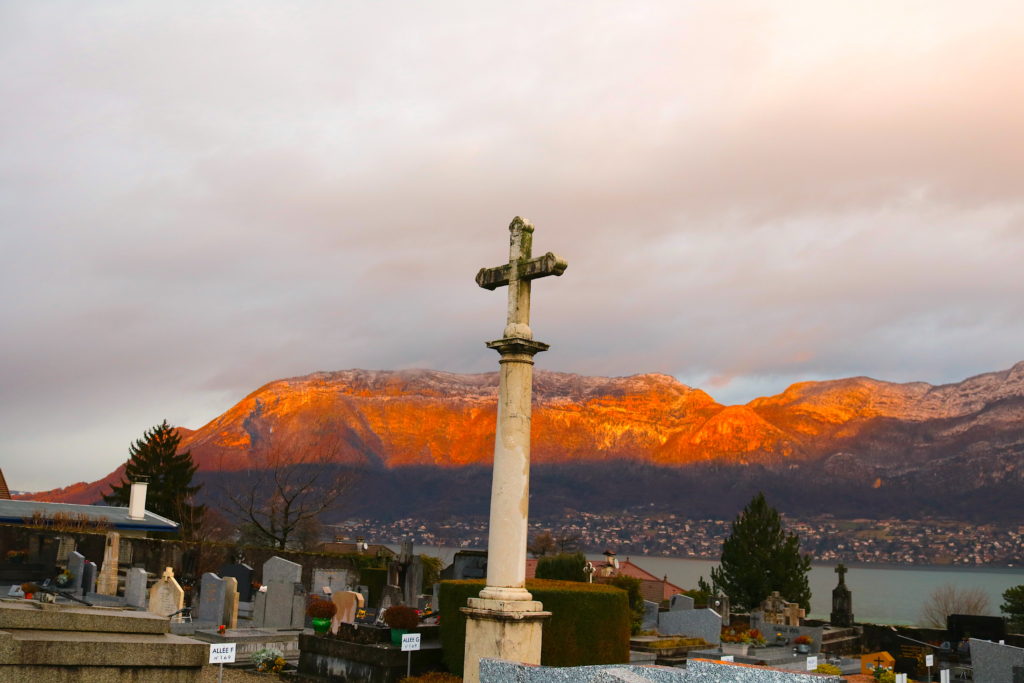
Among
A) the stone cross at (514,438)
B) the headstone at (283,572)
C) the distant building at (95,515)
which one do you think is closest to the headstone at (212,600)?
the headstone at (283,572)

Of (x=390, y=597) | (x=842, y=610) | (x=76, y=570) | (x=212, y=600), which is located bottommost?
(x=842, y=610)

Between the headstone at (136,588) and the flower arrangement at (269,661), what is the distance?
695cm

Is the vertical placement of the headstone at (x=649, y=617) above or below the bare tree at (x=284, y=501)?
below

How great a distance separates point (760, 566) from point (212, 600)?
3452cm

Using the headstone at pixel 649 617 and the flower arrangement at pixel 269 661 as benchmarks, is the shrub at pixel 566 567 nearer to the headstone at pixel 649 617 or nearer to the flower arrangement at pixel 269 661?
the headstone at pixel 649 617

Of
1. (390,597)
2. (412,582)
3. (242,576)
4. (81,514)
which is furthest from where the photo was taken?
(81,514)

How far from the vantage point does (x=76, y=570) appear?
25766 mm

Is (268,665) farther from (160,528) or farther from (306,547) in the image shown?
(306,547)

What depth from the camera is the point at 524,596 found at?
1059 centimetres

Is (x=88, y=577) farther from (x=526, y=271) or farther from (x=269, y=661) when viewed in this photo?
(x=526, y=271)

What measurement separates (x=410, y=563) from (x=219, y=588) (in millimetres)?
5089

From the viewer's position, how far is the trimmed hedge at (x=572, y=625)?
43.3ft

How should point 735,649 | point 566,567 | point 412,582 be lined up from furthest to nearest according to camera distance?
point 412,582, point 566,567, point 735,649

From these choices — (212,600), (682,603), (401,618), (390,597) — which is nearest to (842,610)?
(682,603)
